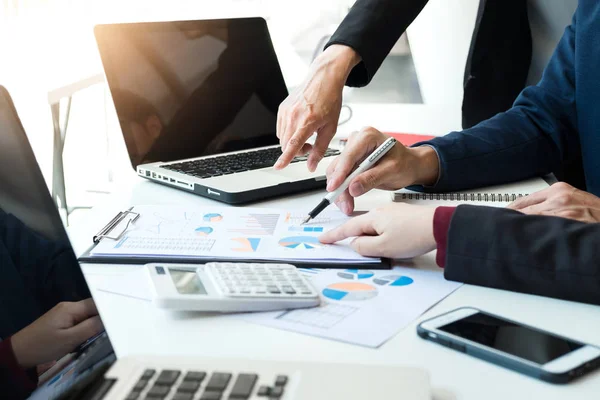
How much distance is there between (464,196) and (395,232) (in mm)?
364

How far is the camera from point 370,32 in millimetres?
1210

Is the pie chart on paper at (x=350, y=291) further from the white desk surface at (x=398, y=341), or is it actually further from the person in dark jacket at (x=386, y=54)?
the person in dark jacket at (x=386, y=54)

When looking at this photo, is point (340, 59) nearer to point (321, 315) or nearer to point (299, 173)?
point (299, 173)

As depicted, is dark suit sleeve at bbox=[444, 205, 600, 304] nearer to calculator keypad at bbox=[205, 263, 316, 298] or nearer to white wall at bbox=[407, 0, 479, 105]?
calculator keypad at bbox=[205, 263, 316, 298]

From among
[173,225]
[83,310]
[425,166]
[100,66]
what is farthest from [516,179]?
[100,66]

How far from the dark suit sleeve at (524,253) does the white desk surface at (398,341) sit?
1 cm

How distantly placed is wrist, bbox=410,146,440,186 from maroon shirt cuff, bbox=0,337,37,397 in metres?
0.71

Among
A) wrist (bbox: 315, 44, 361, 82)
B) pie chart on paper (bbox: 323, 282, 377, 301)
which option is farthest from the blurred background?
pie chart on paper (bbox: 323, 282, 377, 301)

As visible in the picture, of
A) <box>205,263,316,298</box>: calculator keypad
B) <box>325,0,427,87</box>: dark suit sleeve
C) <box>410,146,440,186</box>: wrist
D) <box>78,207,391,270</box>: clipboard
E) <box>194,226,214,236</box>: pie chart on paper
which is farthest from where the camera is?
<box>325,0,427,87</box>: dark suit sleeve

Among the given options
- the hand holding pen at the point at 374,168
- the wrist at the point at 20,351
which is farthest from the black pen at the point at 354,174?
the wrist at the point at 20,351

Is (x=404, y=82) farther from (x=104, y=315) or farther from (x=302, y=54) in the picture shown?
(x=104, y=315)

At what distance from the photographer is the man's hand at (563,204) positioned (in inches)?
34.3

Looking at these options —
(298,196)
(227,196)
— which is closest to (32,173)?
(227,196)

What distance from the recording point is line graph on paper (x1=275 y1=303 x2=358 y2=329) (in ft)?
2.12
